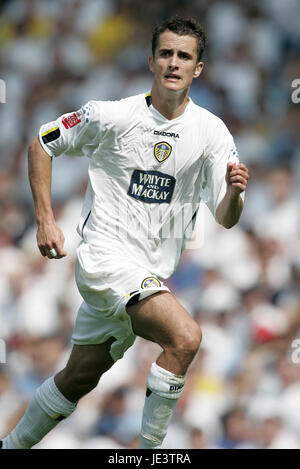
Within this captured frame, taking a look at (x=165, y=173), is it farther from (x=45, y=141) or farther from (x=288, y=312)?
(x=288, y=312)

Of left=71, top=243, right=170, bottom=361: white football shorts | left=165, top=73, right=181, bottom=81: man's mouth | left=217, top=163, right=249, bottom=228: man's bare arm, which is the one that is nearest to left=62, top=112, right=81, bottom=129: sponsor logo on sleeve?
left=165, top=73, right=181, bottom=81: man's mouth

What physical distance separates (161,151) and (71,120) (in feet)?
1.85

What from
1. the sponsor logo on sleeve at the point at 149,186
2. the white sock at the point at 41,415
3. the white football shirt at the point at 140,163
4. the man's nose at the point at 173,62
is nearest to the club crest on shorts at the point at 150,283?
the white football shirt at the point at 140,163

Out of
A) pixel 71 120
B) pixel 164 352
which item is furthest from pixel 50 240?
pixel 164 352

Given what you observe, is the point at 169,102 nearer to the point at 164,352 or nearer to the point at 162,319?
the point at 162,319

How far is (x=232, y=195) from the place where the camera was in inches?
154

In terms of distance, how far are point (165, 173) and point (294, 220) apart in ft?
12.9

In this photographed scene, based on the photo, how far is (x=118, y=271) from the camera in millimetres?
4047

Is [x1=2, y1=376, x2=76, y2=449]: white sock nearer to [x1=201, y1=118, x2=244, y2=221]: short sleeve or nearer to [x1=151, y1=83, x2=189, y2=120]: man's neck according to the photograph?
[x1=201, y1=118, x2=244, y2=221]: short sleeve

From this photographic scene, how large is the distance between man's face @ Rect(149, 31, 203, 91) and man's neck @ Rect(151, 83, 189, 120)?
0.19 ft

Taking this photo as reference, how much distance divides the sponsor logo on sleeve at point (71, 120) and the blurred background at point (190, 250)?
324 cm

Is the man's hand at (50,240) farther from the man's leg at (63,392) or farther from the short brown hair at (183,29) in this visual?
the short brown hair at (183,29)

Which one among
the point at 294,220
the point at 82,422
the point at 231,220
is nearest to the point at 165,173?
the point at 231,220

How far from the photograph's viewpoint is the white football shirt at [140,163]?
13.9ft
